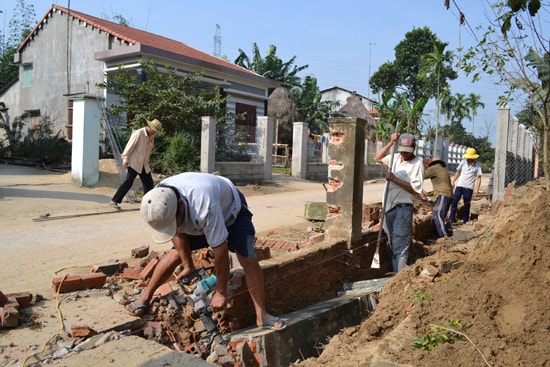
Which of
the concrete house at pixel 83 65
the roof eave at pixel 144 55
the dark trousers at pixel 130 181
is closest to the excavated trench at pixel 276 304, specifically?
the dark trousers at pixel 130 181

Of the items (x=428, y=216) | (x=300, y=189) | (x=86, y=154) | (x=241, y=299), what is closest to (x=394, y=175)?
(x=241, y=299)

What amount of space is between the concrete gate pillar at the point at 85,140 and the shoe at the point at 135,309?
25.0 feet

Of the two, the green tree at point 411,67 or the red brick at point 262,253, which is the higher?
the green tree at point 411,67

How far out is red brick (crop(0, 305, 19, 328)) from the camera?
141 inches

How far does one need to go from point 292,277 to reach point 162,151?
939 cm

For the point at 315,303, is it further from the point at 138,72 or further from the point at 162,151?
the point at 138,72

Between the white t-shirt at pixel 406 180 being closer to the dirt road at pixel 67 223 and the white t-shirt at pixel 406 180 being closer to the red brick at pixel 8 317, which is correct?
the dirt road at pixel 67 223

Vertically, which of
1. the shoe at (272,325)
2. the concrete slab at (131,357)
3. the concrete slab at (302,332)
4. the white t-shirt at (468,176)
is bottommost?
the concrete slab at (302,332)

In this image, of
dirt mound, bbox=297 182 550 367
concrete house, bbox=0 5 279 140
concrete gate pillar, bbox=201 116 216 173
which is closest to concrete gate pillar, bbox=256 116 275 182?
concrete gate pillar, bbox=201 116 216 173

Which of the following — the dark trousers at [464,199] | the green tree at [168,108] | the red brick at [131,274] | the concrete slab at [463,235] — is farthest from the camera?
the green tree at [168,108]

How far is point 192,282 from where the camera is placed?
15.1ft

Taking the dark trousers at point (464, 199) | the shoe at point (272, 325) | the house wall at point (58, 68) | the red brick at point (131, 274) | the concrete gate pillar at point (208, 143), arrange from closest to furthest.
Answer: the shoe at point (272, 325) → the red brick at point (131, 274) → the dark trousers at point (464, 199) → the concrete gate pillar at point (208, 143) → the house wall at point (58, 68)

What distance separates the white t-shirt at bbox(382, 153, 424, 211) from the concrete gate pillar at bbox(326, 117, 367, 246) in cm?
38

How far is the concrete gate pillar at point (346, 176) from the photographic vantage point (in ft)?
18.6
